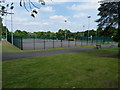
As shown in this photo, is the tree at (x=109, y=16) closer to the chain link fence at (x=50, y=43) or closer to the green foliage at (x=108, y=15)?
the green foliage at (x=108, y=15)

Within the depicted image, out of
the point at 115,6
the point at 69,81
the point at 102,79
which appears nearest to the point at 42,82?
the point at 69,81

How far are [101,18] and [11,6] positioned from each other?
1132cm

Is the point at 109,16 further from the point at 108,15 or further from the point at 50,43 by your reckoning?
the point at 50,43

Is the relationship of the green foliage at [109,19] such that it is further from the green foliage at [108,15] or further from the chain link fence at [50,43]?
the chain link fence at [50,43]

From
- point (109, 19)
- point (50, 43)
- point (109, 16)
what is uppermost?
point (109, 16)

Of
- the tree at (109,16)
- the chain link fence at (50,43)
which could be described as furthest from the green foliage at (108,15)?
the chain link fence at (50,43)

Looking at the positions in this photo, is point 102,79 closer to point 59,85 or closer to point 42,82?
point 59,85

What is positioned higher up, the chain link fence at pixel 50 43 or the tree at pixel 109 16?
the tree at pixel 109 16

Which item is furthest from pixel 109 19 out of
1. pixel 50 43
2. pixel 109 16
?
pixel 50 43

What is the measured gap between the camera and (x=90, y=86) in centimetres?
456

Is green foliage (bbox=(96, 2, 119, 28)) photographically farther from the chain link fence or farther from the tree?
the chain link fence

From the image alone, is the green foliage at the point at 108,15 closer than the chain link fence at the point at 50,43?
Yes

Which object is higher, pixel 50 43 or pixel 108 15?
pixel 108 15

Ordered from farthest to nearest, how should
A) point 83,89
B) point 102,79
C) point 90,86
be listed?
point 102,79 < point 90,86 < point 83,89
